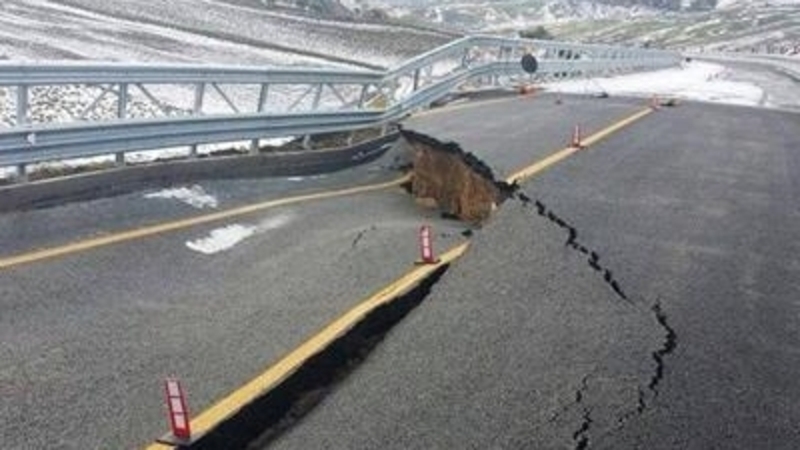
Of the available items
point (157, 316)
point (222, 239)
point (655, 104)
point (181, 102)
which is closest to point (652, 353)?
point (157, 316)

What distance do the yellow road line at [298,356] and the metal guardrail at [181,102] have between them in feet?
13.9

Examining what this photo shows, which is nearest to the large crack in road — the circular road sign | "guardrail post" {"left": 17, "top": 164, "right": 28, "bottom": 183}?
"guardrail post" {"left": 17, "top": 164, "right": 28, "bottom": 183}

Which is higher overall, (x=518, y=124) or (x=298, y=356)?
(x=518, y=124)

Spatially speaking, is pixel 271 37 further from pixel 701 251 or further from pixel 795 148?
pixel 701 251

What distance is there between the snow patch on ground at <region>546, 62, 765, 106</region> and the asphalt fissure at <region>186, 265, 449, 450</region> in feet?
73.6

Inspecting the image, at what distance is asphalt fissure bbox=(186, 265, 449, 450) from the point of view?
6105mm

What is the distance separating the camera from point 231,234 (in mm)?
11141

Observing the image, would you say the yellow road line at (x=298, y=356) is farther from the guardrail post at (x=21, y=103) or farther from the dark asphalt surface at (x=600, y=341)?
the guardrail post at (x=21, y=103)

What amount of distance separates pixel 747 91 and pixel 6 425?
33.7 meters

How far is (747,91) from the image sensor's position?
121ft

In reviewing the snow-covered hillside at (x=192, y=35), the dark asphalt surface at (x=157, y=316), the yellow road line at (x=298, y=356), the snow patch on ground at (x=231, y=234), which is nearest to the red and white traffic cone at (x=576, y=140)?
the dark asphalt surface at (x=157, y=316)

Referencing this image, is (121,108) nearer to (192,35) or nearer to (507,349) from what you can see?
(507,349)

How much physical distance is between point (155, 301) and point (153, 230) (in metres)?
2.46

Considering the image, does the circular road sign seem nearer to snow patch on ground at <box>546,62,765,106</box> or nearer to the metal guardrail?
the metal guardrail
